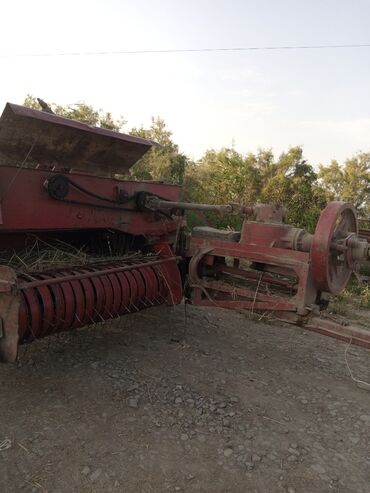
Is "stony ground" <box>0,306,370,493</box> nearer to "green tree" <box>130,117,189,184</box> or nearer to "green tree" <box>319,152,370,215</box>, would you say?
"green tree" <box>130,117,189,184</box>

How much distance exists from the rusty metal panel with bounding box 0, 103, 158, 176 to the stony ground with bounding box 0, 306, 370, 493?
5.40ft

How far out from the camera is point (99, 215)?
149 inches

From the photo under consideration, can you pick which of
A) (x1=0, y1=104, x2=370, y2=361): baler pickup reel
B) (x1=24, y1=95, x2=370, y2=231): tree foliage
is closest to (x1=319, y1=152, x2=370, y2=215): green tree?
(x1=24, y1=95, x2=370, y2=231): tree foliage

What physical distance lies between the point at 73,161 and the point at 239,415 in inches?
99.2

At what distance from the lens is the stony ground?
2.52 m

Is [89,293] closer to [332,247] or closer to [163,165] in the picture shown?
[332,247]

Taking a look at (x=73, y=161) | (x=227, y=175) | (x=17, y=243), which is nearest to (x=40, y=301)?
(x=17, y=243)

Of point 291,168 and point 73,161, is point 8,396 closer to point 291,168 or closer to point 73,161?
point 73,161

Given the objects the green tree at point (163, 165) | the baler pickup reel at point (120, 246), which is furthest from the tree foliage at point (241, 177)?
the baler pickup reel at point (120, 246)

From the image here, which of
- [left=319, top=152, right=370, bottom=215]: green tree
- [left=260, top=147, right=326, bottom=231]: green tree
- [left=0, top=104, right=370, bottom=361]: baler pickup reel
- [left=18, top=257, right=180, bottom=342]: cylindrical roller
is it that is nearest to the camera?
[left=18, top=257, right=180, bottom=342]: cylindrical roller

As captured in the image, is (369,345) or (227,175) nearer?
(369,345)

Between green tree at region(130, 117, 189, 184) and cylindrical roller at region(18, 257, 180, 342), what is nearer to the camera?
cylindrical roller at region(18, 257, 180, 342)

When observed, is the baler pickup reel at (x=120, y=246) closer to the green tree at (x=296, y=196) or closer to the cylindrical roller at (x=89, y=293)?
the cylindrical roller at (x=89, y=293)

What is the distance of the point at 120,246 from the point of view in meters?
4.50
